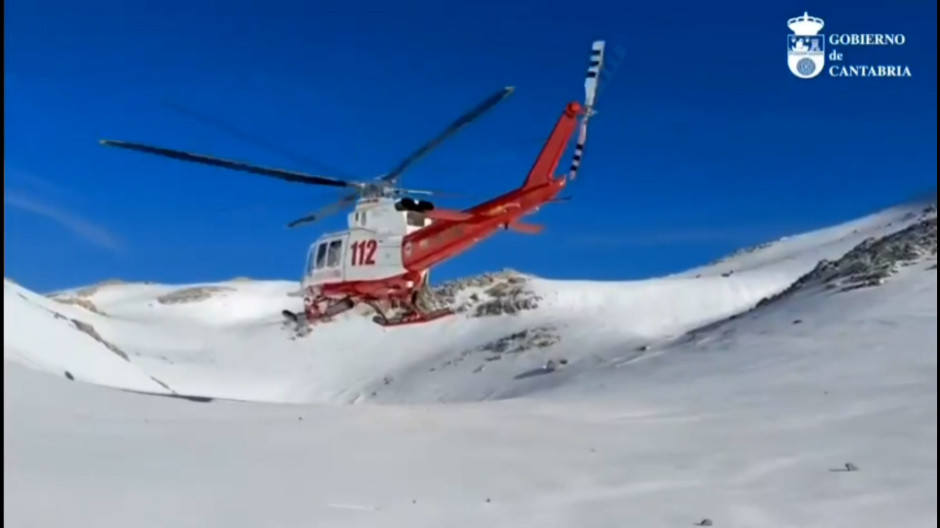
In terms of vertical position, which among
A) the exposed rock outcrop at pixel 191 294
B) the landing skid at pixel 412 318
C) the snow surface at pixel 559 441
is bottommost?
the snow surface at pixel 559 441

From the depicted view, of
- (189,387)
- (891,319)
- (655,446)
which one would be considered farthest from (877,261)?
(189,387)

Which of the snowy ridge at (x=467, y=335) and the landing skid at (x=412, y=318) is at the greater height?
the snowy ridge at (x=467, y=335)

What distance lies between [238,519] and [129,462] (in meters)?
1.86

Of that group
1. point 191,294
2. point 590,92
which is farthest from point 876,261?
point 191,294

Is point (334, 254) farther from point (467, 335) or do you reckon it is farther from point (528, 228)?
point (467, 335)

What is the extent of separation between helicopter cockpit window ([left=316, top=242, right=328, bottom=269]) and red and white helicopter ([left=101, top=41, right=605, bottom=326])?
0.07 ft

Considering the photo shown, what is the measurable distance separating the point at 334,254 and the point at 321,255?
482mm

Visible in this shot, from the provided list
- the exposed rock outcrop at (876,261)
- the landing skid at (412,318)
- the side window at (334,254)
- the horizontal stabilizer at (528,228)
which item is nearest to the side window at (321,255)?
the side window at (334,254)

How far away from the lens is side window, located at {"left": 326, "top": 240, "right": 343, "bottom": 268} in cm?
1850

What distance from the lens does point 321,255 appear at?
18984mm

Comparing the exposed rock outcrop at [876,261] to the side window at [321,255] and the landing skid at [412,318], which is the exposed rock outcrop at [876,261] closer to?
the landing skid at [412,318]

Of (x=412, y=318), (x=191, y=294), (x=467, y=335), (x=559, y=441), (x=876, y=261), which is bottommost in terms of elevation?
(x=559, y=441)

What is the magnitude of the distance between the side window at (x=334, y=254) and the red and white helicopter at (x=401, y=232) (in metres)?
0.02

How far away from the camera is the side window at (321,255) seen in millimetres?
18891
